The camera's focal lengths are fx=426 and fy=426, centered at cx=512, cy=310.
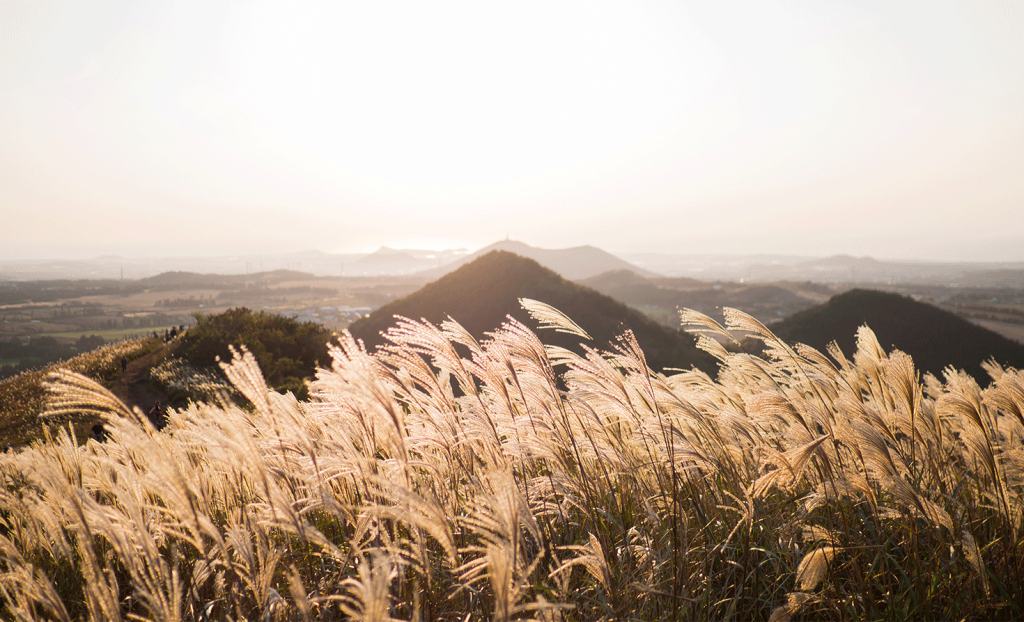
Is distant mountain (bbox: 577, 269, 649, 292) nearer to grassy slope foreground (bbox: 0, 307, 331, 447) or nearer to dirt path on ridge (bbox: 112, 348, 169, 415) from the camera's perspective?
grassy slope foreground (bbox: 0, 307, 331, 447)

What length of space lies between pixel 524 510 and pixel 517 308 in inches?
1430

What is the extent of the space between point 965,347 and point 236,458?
53390 millimetres

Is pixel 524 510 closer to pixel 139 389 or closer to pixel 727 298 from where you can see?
pixel 139 389

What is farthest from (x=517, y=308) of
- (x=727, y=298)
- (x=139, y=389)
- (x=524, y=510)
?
(x=727, y=298)

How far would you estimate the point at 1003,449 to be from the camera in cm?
329

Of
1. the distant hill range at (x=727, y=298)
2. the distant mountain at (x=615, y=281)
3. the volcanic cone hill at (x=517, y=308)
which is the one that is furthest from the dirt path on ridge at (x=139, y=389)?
the distant mountain at (x=615, y=281)

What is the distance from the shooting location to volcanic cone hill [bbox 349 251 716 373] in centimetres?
3278

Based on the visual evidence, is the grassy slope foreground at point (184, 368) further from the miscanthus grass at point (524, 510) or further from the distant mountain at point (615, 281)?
the distant mountain at point (615, 281)

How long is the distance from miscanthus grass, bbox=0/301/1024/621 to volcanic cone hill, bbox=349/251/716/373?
27.2 metres

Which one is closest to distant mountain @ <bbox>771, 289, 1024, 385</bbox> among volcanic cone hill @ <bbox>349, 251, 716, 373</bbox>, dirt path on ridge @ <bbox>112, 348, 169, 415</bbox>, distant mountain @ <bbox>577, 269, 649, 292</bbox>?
volcanic cone hill @ <bbox>349, 251, 716, 373</bbox>

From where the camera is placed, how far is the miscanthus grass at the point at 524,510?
1.81m

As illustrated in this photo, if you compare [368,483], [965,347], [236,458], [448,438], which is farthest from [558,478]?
[965,347]

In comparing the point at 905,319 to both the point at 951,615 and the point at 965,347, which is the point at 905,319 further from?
the point at 951,615

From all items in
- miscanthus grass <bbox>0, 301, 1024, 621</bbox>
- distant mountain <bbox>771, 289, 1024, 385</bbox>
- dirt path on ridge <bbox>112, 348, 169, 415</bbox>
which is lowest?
distant mountain <bbox>771, 289, 1024, 385</bbox>
